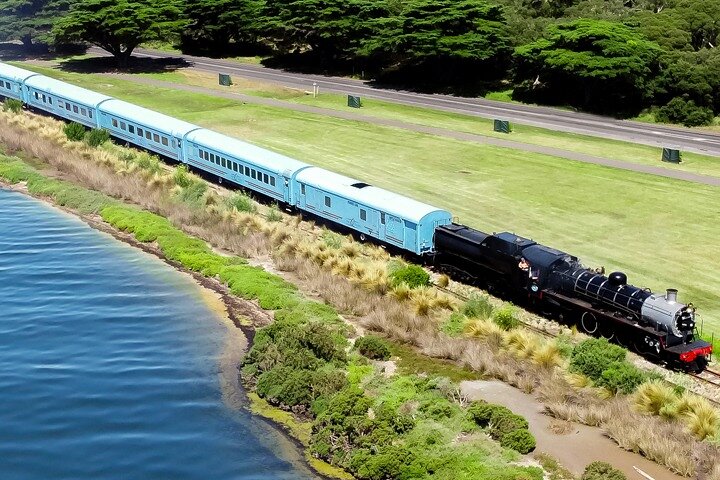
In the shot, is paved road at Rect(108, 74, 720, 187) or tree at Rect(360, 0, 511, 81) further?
tree at Rect(360, 0, 511, 81)

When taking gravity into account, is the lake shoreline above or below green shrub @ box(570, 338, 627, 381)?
below

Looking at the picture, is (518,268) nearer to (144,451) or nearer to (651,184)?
(144,451)

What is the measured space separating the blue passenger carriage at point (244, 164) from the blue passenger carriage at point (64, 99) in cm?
1347

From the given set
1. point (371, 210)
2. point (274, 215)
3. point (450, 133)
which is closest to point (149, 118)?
point (274, 215)

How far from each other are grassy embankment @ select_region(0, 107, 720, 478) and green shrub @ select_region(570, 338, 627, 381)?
0.15 ft

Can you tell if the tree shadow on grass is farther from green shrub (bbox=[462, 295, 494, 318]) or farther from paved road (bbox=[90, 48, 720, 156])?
green shrub (bbox=[462, 295, 494, 318])

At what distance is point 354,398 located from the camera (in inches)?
927

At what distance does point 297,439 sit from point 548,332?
419 inches

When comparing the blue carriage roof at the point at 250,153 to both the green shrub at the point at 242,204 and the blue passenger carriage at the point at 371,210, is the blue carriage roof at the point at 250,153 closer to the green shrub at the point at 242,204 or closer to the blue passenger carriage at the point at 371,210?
the blue passenger carriage at the point at 371,210

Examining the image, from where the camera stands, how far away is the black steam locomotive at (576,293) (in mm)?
→ 26172

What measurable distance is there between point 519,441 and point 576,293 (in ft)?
28.3

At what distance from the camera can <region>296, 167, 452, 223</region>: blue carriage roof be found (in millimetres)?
35281

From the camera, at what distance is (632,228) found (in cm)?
4078

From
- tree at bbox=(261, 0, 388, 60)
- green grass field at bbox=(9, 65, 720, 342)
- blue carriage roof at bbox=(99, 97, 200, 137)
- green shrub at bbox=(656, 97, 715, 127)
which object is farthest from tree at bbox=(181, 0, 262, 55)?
green shrub at bbox=(656, 97, 715, 127)
